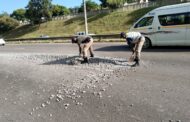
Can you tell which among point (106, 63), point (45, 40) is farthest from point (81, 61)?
point (45, 40)

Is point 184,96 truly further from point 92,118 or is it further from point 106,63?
point 106,63

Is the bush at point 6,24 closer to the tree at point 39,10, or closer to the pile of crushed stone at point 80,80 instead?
the tree at point 39,10

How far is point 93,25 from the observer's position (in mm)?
50719

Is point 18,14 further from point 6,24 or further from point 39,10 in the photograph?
point 39,10

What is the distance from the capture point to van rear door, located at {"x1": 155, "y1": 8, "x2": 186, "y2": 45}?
1204cm

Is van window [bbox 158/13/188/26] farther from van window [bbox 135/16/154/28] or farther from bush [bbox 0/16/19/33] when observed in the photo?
bush [bbox 0/16/19/33]

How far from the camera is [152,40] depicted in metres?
13.0

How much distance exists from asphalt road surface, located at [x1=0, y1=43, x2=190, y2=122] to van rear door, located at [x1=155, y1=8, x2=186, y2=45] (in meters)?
→ 2.22

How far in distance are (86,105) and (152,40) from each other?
802 centimetres

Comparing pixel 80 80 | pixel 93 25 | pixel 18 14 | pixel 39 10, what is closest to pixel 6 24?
pixel 39 10

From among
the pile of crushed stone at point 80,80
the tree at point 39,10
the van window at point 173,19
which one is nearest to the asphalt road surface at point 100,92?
the pile of crushed stone at point 80,80

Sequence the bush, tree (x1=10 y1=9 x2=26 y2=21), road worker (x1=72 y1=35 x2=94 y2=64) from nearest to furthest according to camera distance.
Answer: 1. road worker (x1=72 y1=35 x2=94 y2=64)
2. the bush
3. tree (x1=10 y1=9 x2=26 y2=21)

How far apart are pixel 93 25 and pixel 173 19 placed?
39018mm

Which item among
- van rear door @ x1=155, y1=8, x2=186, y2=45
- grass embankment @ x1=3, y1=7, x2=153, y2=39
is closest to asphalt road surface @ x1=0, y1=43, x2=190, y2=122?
van rear door @ x1=155, y1=8, x2=186, y2=45
